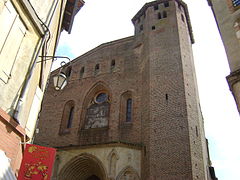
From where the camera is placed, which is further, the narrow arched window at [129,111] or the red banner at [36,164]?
the narrow arched window at [129,111]

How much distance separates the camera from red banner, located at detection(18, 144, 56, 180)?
15.4 ft

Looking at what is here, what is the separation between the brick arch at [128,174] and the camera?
1064 centimetres

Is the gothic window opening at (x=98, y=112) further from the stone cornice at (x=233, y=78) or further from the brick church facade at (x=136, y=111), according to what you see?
the stone cornice at (x=233, y=78)

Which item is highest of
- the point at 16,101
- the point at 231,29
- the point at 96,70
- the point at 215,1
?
A: the point at 96,70

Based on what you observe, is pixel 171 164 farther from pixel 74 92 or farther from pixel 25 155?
pixel 74 92

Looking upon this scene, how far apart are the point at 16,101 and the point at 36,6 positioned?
102 inches

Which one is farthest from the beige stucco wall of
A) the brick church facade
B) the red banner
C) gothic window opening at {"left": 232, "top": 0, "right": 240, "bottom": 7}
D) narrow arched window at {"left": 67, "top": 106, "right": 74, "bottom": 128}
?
gothic window opening at {"left": 232, "top": 0, "right": 240, "bottom": 7}

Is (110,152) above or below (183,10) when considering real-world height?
below

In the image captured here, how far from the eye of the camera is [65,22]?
985cm

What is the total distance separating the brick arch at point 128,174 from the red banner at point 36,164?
20.4 feet

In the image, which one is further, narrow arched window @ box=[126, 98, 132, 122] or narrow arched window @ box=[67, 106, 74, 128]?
narrow arched window @ box=[67, 106, 74, 128]

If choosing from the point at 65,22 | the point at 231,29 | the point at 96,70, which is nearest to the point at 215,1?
the point at 231,29

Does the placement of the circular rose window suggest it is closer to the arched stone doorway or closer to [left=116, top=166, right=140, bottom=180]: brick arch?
the arched stone doorway

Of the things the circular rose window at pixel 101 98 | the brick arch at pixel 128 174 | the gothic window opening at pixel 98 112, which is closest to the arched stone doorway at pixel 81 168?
the brick arch at pixel 128 174
